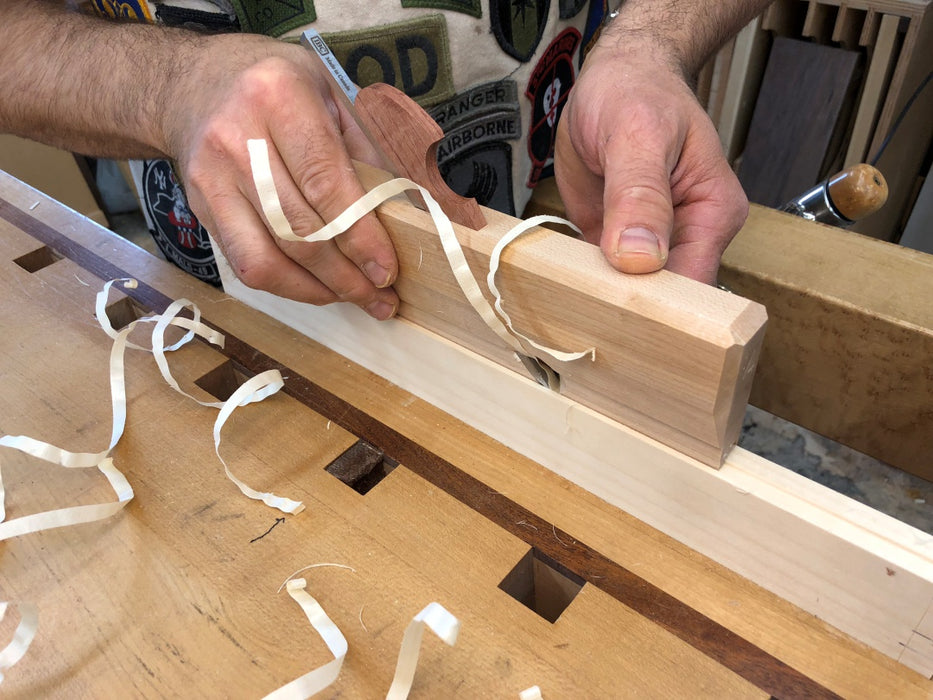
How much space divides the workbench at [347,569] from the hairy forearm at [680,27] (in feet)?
1.78

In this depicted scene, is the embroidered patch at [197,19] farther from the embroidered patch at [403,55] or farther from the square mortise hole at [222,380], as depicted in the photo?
the square mortise hole at [222,380]

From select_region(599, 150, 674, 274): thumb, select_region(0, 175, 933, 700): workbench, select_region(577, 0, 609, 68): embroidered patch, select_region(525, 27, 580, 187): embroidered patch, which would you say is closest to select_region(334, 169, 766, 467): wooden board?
select_region(599, 150, 674, 274): thumb

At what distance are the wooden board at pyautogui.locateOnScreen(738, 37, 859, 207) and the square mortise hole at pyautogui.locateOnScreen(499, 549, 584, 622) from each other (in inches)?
61.3

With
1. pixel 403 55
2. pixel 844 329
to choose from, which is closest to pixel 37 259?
pixel 403 55

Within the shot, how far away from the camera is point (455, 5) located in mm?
950

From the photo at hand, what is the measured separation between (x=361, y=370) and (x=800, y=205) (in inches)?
24.5

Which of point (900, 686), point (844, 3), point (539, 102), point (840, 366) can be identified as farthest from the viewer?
point (844, 3)

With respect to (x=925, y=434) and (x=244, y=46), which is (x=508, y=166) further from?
(x=925, y=434)

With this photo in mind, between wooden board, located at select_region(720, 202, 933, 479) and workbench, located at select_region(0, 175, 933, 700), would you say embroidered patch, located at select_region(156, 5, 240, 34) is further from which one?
wooden board, located at select_region(720, 202, 933, 479)

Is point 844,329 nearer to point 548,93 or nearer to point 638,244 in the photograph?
point 638,244

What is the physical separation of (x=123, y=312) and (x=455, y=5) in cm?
63

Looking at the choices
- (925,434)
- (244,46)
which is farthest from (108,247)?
(925,434)

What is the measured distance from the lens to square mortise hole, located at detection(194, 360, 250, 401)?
0.82 m

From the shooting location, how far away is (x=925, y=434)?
80 centimetres
